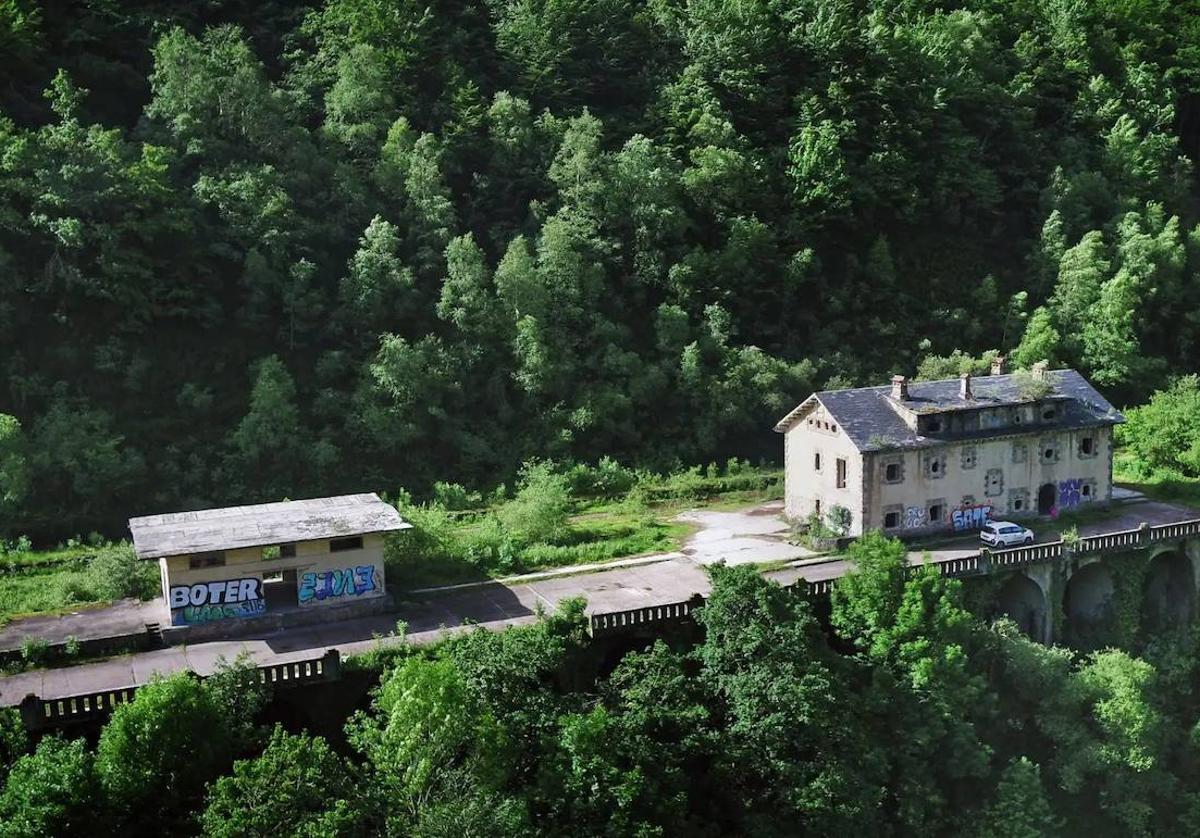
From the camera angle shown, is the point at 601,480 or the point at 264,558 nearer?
the point at 264,558

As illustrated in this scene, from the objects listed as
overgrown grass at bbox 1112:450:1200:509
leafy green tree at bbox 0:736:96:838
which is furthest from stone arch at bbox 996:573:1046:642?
leafy green tree at bbox 0:736:96:838

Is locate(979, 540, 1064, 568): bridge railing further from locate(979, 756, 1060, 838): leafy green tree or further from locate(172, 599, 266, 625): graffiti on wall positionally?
locate(172, 599, 266, 625): graffiti on wall

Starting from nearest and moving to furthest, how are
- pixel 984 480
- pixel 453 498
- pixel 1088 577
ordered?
1. pixel 1088 577
2. pixel 984 480
3. pixel 453 498

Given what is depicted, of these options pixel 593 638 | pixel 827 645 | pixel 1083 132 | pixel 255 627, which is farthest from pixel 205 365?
pixel 1083 132

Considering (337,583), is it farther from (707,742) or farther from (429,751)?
(707,742)

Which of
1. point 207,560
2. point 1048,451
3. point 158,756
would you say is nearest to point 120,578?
point 207,560

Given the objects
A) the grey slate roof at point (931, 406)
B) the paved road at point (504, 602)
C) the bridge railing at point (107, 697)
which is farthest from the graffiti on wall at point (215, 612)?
the grey slate roof at point (931, 406)

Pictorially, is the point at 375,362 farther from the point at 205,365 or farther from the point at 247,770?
the point at 247,770
